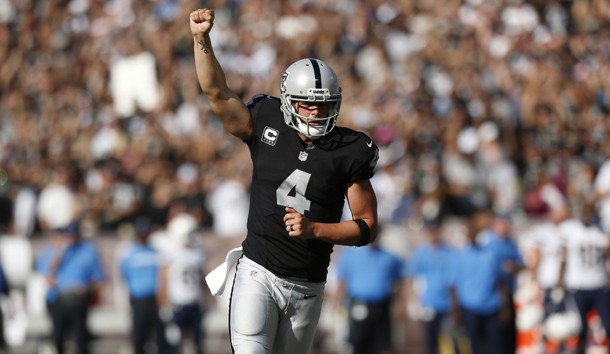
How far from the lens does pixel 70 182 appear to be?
15734mm

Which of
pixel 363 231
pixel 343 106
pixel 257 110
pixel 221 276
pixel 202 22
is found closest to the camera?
pixel 202 22

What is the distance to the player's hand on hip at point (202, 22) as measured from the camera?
6.05 m

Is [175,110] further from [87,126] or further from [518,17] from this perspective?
[518,17]

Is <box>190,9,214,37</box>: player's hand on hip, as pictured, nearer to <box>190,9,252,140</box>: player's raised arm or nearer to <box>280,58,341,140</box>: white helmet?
<box>190,9,252,140</box>: player's raised arm

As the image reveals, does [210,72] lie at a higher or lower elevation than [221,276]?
higher

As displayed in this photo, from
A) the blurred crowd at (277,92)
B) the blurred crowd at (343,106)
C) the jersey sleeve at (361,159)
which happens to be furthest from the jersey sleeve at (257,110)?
the blurred crowd at (343,106)

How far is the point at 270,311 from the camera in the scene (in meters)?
6.19

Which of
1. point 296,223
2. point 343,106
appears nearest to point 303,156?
point 296,223

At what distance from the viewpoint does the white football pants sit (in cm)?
609

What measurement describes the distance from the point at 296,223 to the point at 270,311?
63 cm

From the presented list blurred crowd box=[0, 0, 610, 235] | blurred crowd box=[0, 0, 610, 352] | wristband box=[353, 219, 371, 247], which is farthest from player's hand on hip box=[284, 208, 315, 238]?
blurred crowd box=[0, 0, 610, 235]

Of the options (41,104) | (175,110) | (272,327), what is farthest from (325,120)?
(41,104)

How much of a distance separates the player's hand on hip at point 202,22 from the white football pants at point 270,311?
116 centimetres

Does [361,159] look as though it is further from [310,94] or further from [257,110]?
[257,110]
